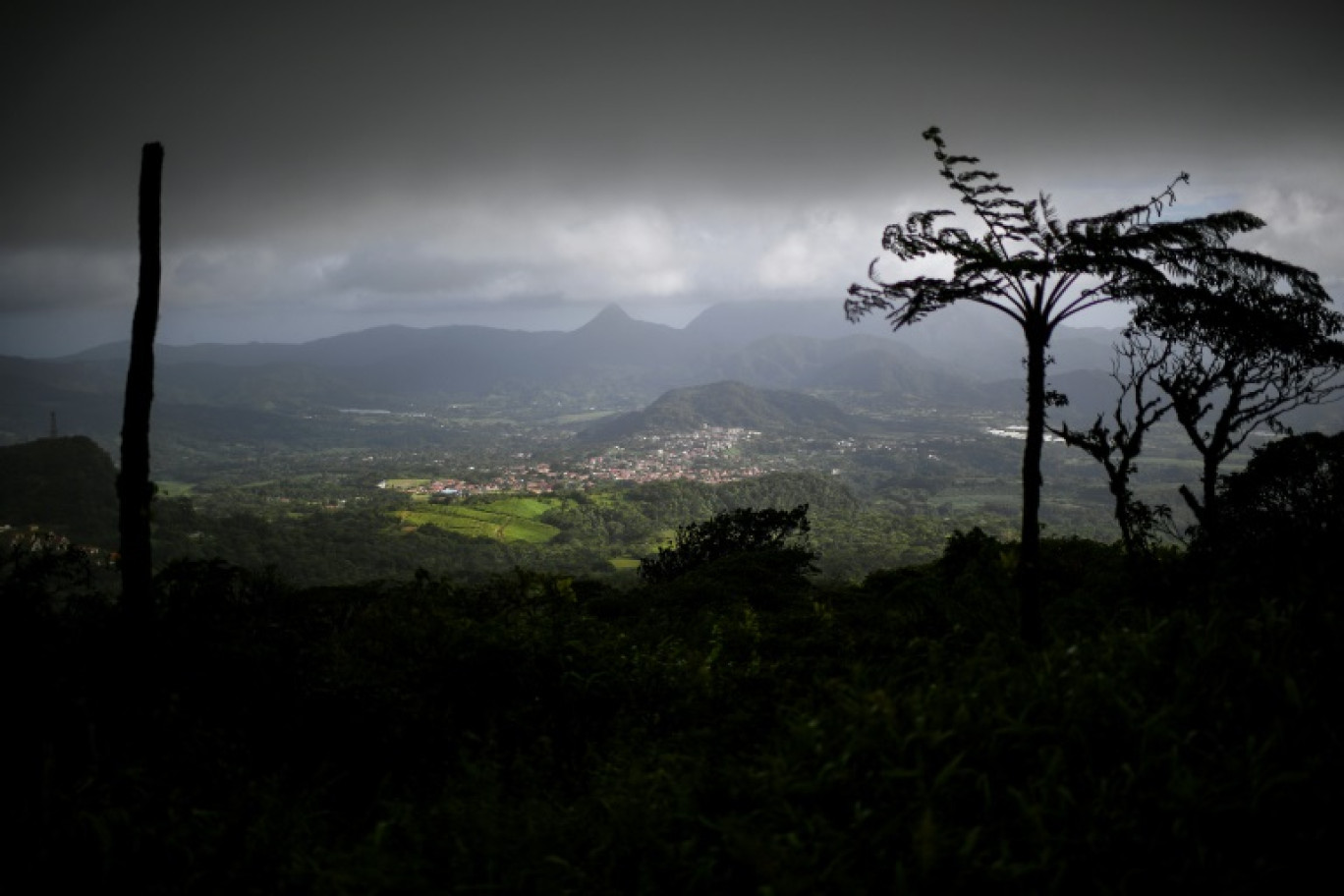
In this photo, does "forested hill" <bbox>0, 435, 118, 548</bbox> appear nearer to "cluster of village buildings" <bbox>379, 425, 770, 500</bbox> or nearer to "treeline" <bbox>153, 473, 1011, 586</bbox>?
"treeline" <bbox>153, 473, 1011, 586</bbox>

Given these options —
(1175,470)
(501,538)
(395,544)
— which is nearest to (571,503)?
(501,538)

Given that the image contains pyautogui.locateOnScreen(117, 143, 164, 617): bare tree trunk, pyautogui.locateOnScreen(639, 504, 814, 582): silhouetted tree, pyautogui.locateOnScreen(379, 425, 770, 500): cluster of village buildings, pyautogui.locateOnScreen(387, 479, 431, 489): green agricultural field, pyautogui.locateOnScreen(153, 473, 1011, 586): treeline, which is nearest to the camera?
pyautogui.locateOnScreen(117, 143, 164, 617): bare tree trunk

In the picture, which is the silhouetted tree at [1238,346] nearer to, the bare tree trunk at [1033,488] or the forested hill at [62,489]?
the bare tree trunk at [1033,488]

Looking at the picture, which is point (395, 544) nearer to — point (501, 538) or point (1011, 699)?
point (501, 538)

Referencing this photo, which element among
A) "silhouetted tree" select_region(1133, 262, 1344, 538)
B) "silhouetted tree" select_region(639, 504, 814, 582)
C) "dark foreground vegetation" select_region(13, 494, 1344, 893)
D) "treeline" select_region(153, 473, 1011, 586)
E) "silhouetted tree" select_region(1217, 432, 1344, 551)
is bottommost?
"treeline" select_region(153, 473, 1011, 586)

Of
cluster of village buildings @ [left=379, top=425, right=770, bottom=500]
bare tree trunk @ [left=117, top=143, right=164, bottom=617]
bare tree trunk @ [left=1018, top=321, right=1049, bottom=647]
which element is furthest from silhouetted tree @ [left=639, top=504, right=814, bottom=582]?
cluster of village buildings @ [left=379, top=425, right=770, bottom=500]

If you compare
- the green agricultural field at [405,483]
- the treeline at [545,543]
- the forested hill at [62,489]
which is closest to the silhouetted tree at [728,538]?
the treeline at [545,543]

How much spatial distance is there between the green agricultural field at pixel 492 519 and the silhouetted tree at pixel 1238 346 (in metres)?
65.8

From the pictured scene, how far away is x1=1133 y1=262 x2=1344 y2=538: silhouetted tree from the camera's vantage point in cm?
621

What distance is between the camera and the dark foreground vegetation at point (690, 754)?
2.92 m

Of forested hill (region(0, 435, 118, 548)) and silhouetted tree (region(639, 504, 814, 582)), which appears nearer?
silhouetted tree (region(639, 504, 814, 582))

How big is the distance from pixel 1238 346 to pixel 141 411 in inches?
559

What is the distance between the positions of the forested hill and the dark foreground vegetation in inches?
2814

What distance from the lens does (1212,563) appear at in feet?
18.2
